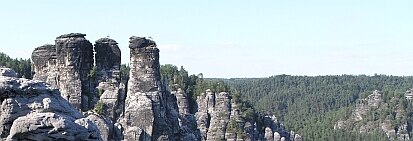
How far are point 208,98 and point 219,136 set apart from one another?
10696 millimetres

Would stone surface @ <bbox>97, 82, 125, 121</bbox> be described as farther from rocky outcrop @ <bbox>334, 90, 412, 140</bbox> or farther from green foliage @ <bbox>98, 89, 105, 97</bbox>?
rocky outcrop @ <bbox>334, 90, 412, 140</bbox>

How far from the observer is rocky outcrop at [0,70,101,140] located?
17531 mm

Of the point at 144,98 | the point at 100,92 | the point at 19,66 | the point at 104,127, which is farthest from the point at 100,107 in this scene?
the point at 19,66

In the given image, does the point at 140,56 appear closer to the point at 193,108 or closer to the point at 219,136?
the point at 219,136

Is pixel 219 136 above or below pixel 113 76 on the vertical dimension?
below

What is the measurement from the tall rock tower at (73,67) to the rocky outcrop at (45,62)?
2.37 ft

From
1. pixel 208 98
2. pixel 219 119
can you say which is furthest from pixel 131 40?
pixel 208 98

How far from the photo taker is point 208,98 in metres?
86.6

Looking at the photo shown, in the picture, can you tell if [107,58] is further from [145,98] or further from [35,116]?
[35,116]

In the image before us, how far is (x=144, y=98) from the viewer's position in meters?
44.5

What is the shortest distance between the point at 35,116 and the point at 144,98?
26804 mm

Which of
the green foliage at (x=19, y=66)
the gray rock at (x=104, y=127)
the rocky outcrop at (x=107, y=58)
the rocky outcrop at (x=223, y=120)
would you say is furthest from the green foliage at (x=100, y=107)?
the green foliage at (x=19, y=66)

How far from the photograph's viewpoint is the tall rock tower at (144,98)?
43938mm

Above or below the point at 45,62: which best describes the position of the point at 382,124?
below
